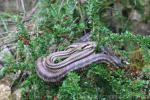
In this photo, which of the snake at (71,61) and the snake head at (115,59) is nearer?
the snake at (71,61)

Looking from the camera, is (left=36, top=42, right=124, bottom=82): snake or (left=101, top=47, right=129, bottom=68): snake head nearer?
(left=36, top=42, right=124, bottom=82): snake

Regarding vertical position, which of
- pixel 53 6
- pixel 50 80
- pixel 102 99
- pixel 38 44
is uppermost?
pixel 53 6

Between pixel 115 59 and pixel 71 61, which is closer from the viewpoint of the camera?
pixel 71 61

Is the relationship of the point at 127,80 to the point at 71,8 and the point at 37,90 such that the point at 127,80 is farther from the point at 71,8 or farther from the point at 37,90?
the point at 71,8

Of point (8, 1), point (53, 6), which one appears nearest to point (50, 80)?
point (53, 6)
